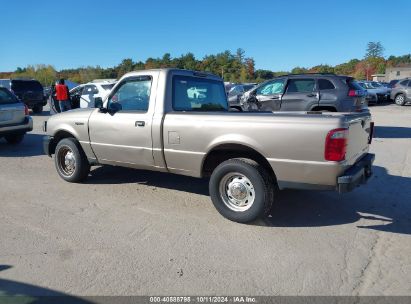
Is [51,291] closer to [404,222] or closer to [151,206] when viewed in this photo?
[151,206]

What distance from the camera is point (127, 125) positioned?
206 inches

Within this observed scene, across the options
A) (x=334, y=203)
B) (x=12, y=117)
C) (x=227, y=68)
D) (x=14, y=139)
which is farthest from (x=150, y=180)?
(x=227, y=68)

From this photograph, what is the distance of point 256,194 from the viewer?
4.26m

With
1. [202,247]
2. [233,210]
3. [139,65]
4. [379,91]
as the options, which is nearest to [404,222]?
[233,210]

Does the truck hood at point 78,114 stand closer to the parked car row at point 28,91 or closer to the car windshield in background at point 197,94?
the car windshield in background at point 197,94

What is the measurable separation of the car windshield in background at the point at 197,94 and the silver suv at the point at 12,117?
6.17 meters

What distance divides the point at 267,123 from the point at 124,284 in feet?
7.32

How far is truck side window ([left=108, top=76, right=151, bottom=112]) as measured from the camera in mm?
5219

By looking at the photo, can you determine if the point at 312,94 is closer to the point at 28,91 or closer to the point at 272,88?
the point at 272,88

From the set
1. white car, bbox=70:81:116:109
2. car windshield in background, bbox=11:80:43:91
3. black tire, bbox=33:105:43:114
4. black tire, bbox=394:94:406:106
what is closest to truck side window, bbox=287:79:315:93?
white car, bbox=70:81:116:109

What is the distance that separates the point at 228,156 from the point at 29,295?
273 cm

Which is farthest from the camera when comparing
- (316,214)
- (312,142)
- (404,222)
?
(316,214)

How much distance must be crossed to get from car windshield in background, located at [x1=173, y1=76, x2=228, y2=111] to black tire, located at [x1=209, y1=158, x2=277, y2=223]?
3.95ft

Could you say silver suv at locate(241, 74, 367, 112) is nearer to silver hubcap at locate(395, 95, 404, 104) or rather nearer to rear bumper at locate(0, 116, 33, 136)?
rear bumper at locate(0, 116, 33, 136)
